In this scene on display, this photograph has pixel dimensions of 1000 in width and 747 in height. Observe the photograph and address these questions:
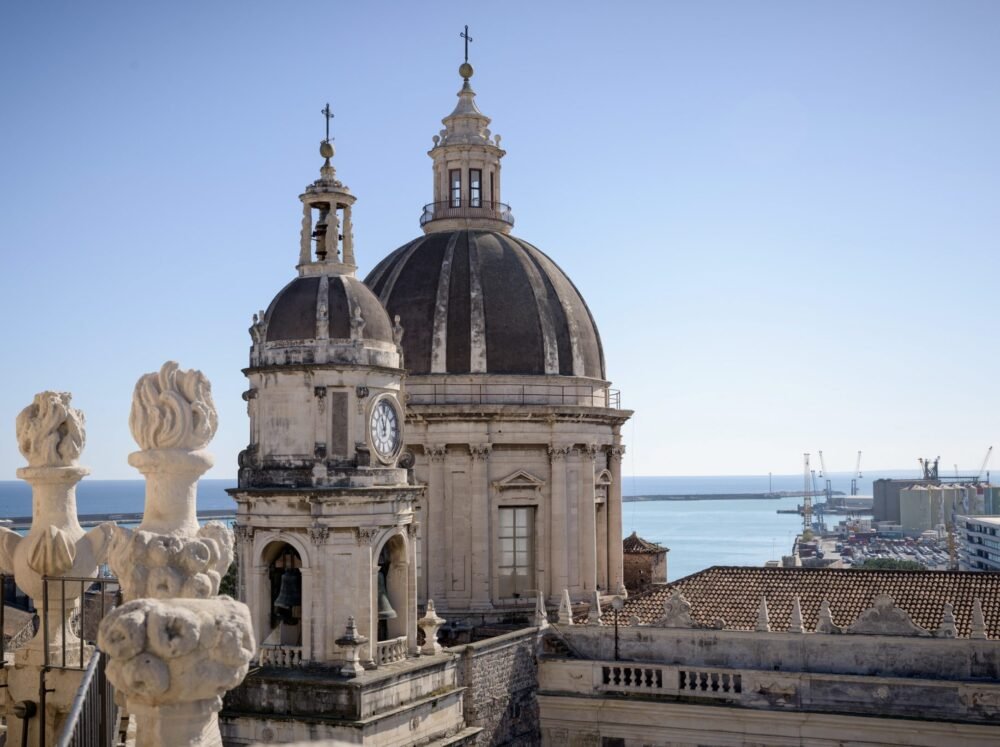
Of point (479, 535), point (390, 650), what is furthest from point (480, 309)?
point (390, 650)

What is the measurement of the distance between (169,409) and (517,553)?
97.2 feet

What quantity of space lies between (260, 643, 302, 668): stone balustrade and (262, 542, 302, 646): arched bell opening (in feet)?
1.37

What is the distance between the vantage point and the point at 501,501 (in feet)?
131

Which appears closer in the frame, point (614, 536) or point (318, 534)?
point (318, 534)

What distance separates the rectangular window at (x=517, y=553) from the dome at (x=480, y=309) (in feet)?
14.6

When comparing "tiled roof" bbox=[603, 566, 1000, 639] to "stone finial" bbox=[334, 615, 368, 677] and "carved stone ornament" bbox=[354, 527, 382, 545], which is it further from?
"stone finial" bbox=[334, 615, 368, 677]

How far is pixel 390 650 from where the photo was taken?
1106 inches

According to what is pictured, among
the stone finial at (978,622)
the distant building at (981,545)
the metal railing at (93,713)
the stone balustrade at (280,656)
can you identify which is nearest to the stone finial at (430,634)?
the stone balustrade at (280,656)

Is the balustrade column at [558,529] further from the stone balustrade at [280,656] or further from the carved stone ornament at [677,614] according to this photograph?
the stone balustrade at [280,656]

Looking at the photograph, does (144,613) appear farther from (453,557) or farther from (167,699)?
(453,557)

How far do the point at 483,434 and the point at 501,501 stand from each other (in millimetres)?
2159

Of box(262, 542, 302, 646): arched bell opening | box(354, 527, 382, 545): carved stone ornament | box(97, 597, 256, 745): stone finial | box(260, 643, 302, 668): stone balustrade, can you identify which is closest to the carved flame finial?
box(97, 597, 256, 745): stone finial

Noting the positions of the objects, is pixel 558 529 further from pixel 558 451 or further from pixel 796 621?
pixel 796 621

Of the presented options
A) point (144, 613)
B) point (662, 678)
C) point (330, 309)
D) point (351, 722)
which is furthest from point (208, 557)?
point (662, 678)
